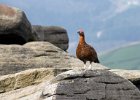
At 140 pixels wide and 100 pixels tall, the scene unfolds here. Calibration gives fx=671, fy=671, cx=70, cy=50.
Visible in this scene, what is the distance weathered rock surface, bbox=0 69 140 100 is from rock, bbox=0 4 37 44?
55.7ft

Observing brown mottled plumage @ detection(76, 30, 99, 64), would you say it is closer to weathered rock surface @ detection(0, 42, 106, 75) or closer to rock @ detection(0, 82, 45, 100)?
rock @ detection(0, 82, 45, 100)

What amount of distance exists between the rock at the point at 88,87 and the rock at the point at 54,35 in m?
26.2

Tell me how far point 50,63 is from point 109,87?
15.4 meters

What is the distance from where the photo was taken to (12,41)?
4662 cm

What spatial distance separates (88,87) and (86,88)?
102 millimetres

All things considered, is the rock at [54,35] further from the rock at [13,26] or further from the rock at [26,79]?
the rock at [26,79]

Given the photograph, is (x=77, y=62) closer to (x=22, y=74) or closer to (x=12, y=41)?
(x=12, y=41)

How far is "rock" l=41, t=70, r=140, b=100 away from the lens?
2689 cm

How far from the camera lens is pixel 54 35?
54875 millimetres

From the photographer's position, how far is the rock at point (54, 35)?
179 feet

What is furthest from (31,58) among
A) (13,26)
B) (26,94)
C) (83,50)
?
(26,94)

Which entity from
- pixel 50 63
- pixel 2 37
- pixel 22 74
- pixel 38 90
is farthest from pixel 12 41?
pixel 38 90

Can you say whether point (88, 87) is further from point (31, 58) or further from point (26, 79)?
point (31, 58)

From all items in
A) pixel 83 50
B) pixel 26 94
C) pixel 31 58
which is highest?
pixel 31 58
